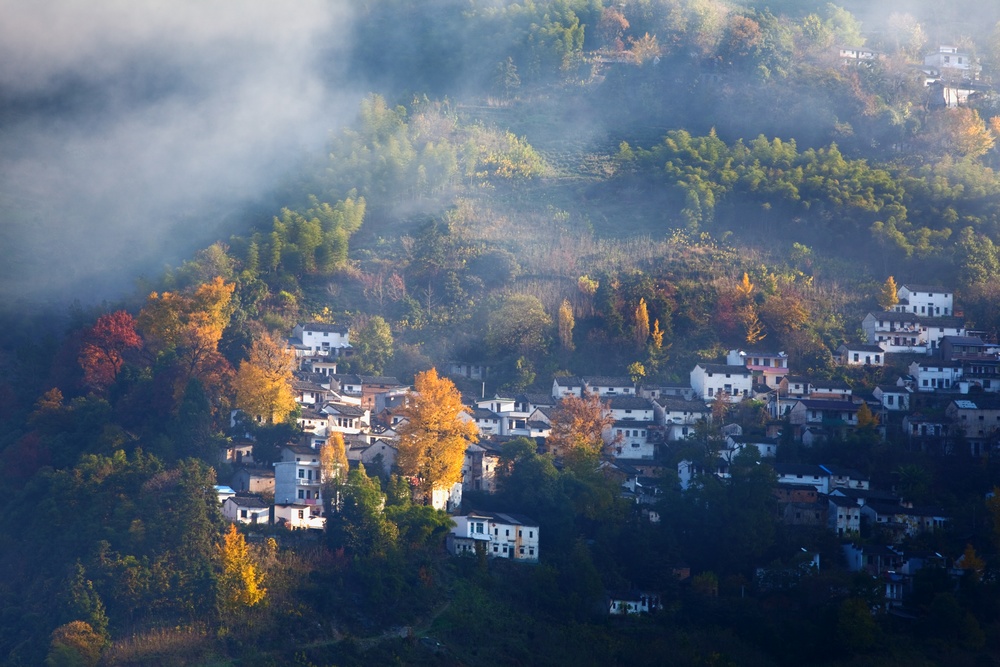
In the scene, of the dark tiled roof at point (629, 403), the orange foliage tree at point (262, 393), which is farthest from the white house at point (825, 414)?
the orange foliage tree at point (262, 393)

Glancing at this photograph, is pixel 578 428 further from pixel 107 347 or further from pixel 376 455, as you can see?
pixel 107 347

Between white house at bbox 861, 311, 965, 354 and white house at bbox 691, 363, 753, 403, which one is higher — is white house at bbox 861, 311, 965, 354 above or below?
above

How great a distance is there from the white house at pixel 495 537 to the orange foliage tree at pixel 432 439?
1284mm

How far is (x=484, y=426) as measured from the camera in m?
48.6

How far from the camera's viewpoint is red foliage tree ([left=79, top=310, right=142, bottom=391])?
48062 millimetres

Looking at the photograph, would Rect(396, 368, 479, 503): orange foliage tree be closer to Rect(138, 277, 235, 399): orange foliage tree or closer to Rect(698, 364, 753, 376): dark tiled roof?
Rect(138, 277, 235, 399): orange foliage tree

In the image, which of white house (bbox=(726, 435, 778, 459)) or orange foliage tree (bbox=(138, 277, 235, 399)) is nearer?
white house (bbox=(726, 435, 778, 459))

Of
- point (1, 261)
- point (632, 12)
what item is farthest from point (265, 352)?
point (632, 12)

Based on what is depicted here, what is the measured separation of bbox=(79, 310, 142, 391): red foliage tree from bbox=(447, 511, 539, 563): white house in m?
12.3

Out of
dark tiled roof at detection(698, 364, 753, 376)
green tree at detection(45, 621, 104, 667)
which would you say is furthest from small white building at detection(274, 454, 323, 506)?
dark tiled roof at detection(698, 364, 753, 376)

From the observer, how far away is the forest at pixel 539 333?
4019 cm

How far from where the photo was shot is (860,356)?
51938 mm

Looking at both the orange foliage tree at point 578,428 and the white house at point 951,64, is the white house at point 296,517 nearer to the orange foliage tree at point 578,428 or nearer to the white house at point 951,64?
the orange foliage tree at point 578,428

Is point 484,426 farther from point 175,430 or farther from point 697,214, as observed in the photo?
point 697,214
